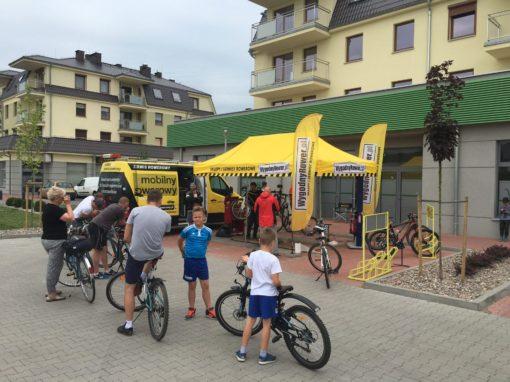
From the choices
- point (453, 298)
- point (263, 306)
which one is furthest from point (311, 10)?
point (263, 306)

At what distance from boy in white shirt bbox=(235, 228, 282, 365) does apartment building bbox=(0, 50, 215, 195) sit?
34.1m

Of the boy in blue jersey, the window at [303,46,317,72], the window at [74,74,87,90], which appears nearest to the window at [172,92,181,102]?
the window at [74,74,87,90]

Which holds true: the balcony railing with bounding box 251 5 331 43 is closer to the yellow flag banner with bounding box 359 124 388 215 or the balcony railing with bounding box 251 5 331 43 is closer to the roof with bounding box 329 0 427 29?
the roof with bounding box 329 0 427 29

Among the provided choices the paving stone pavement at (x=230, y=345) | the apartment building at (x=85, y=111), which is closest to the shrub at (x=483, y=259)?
the paving stone pavement at (x=230, y=345)

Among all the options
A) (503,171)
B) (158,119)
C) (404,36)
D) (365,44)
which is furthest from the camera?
(158,119)

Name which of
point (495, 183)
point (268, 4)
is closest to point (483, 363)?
point (495, 183)

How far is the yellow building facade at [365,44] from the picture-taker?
17906mm

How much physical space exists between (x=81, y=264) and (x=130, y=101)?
4278cm

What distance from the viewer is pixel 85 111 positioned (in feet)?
145

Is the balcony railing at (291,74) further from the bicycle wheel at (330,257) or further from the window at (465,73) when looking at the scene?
the bicycle wheel at (330,257)

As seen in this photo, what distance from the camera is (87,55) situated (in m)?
48.9

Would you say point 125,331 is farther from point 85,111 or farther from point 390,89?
point 85,111

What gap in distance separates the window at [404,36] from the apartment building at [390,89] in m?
0.04

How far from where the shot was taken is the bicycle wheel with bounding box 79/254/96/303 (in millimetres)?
6837
